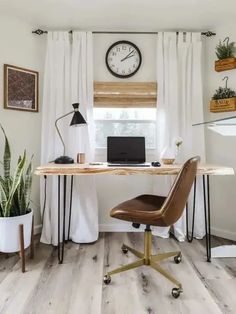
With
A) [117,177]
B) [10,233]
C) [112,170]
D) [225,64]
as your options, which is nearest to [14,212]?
[10,233]

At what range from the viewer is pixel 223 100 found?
253 cm

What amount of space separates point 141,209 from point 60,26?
208cm

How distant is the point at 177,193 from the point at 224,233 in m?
1.39

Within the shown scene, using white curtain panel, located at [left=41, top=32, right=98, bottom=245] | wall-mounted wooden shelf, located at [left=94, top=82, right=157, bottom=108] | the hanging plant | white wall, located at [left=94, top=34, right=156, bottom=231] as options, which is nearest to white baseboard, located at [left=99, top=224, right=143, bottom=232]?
white wall, located at [left=94, top=34, right=156, bottom=231]

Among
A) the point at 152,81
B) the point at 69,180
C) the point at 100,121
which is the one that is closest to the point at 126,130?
the point at 100,121

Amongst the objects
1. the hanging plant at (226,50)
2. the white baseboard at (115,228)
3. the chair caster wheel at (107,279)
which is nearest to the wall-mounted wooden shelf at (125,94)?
the hanging plant at (226,50)

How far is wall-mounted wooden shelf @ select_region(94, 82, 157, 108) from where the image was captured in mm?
2697

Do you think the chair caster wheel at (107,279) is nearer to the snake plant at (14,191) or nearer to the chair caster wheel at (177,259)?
the chair caster wheel at (177,259)

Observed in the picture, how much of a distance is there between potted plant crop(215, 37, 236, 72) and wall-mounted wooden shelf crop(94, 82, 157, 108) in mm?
678

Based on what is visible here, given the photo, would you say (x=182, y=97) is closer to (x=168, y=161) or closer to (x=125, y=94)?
(x=125, y=94)

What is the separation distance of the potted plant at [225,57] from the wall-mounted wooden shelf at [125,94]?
68 centimetres

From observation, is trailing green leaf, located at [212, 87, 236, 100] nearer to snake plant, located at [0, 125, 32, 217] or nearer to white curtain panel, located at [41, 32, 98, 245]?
white curtain panel, located at [41, 32, 98, 245]

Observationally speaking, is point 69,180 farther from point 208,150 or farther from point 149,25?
point 149,25

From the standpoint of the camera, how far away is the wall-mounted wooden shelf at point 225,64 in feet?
8.17
